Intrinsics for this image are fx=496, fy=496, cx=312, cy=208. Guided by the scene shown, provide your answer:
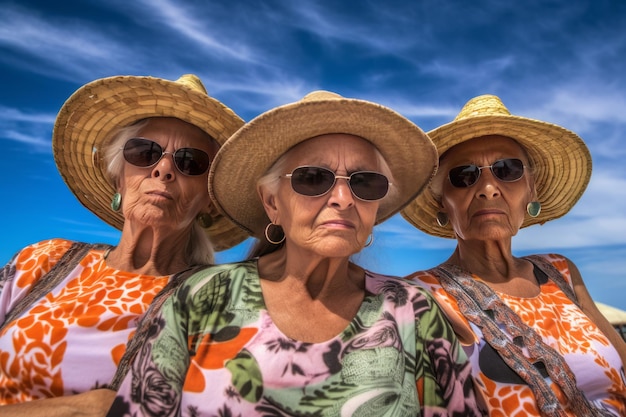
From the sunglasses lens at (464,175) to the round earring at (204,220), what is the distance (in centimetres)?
183

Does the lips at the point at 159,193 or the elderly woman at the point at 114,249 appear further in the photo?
the lips at the point at 159,193

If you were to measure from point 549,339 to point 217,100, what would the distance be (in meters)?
2.62

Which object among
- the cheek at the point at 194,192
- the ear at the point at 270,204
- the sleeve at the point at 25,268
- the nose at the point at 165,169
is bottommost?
the sleeve at the point at 25,268

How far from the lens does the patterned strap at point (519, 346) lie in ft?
9.46

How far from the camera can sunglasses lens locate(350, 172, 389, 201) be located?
244 centimetres

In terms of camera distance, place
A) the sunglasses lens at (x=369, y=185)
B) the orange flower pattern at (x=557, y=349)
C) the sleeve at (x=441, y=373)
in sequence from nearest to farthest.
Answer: the sleeve at (x=441, y=373) < the sunglasses lens at (x=369, y=185) < the orange flower pattern at (x=557, y=349)

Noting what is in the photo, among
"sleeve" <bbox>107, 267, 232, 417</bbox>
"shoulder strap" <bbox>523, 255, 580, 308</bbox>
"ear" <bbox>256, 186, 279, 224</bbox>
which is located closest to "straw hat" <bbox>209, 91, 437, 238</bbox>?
"ear" <bbox>256, 186, 279, 224</bbox>

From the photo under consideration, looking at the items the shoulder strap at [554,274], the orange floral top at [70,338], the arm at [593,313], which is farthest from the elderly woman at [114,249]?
the arm at [593,313]

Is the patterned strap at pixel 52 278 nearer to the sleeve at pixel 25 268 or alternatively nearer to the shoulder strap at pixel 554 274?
the sleeve at pixel 25 268

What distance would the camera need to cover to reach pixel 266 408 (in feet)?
7.04

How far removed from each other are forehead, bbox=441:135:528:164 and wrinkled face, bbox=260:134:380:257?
131 centimetres

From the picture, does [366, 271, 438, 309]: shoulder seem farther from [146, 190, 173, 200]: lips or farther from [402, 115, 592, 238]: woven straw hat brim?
[146, 190, 173, 200]: lips

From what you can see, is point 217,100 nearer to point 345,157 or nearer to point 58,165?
point 345,157

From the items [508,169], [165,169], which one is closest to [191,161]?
[165,169]
